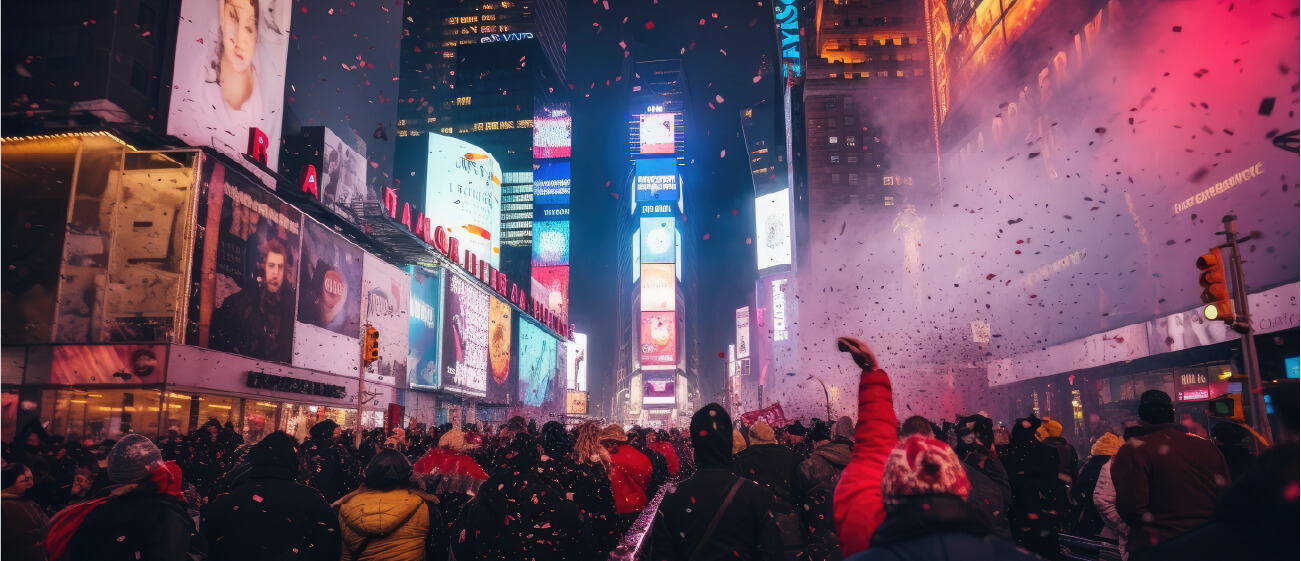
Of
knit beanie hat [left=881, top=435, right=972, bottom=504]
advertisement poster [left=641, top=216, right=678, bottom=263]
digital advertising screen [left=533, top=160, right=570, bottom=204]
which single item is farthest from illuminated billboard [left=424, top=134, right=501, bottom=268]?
digital advertising screen [left=533, top=160, right=570, bottom=204]

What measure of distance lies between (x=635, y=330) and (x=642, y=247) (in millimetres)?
16002

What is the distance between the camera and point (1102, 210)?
37.7 metres

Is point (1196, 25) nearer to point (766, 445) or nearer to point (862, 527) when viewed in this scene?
point (766, 445)

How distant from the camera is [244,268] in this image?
114 ft

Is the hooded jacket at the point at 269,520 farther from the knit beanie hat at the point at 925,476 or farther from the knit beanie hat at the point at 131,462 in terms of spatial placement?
the knit beanie hat at the point at 925,476

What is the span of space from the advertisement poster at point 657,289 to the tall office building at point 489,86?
2507cm

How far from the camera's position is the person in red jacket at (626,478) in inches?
406

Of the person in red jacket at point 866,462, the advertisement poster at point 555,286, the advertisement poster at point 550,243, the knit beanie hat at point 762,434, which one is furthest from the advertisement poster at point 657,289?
the person in red jacket at point 866,462

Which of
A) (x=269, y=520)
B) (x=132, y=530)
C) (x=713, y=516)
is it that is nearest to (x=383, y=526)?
(x=269, y=520)

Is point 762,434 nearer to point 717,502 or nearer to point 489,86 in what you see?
point 717,502

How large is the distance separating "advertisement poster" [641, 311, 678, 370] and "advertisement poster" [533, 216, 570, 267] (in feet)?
72.7

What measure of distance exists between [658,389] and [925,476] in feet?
486

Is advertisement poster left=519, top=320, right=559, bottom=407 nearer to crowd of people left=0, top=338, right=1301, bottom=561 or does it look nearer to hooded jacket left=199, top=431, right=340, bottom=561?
crowd of people left=0, top=338, right=1301, bottom=561

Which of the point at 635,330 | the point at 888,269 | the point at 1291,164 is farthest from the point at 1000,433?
the point at 635,330
